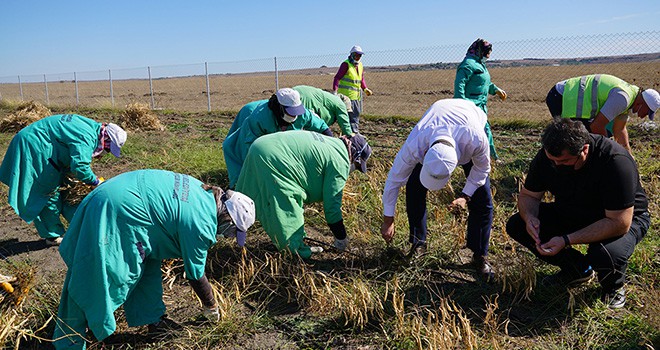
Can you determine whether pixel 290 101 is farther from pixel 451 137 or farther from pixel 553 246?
pixel 553 246

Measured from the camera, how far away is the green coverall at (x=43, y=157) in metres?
4.35

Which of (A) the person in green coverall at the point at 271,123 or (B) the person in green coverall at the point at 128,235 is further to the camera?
(A) the person in green coverall at the point at 271,123

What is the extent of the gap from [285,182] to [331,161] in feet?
1.25

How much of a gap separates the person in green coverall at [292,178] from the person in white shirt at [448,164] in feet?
1.95

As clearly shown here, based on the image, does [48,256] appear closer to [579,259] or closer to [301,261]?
[301,261]

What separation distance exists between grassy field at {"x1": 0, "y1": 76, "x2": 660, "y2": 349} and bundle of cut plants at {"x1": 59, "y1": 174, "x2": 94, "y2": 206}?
1.65 ft

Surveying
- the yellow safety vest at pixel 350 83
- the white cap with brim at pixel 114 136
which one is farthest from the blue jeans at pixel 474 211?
the yellow safety vest at pixel 350 83

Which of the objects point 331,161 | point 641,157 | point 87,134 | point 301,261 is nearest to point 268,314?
point 301,261

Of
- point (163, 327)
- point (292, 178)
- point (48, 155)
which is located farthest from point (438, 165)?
point (48, 155)

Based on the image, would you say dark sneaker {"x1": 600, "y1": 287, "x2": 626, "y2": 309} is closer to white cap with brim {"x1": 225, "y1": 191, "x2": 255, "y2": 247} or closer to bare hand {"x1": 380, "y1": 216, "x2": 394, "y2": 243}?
bare hand {"x1": 380, "y1": 216, "x2": 394, "y2": 243}

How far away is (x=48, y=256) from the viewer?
4562 mm

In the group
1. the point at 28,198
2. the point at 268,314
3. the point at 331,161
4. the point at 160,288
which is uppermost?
the point at 331,161

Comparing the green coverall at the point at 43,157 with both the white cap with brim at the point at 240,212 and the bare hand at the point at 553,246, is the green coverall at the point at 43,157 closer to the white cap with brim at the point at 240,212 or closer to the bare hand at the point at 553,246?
the white cap with brim at the point at 240,212

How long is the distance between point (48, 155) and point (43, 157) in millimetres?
42
